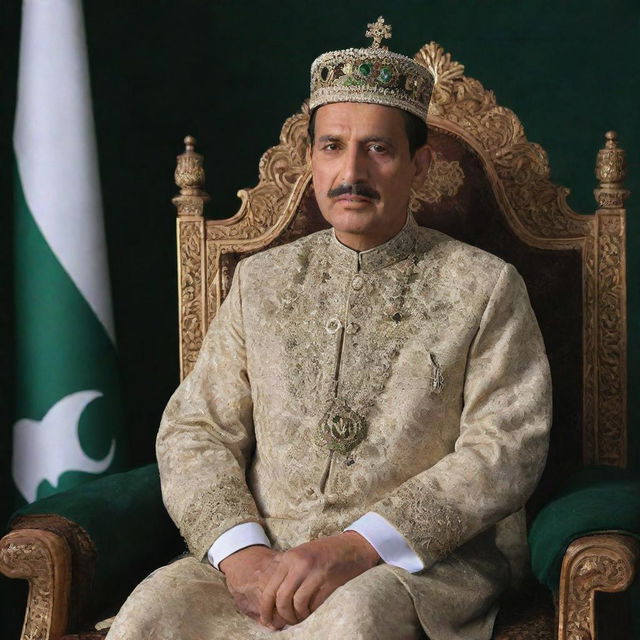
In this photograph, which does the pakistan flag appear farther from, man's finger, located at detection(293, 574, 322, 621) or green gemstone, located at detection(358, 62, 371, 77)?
man's finger, located at detection(293, 574, 322, 621)

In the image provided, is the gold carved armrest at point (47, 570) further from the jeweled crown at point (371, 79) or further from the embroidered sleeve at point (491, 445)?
the jeweled crown at point (371, 79)

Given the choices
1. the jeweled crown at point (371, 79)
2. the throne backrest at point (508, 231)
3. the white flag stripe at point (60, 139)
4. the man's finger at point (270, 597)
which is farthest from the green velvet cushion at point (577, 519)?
the white flag stripe at point (60, 139)

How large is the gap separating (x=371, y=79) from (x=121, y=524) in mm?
1110

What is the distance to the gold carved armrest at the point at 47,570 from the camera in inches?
91.2

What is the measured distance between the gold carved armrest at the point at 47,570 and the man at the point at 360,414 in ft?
0.63

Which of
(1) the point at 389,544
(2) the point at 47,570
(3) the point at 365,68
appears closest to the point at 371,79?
(3) the point at 365,68

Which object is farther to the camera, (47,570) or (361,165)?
(361,165)

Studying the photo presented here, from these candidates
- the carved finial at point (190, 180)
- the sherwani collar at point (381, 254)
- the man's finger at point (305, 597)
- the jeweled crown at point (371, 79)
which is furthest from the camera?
the carved finial at point (190, 180)

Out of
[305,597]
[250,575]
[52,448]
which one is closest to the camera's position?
[305,597]

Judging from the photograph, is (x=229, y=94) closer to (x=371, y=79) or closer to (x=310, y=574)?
(x=371, y=79)

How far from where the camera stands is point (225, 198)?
3.92 meters

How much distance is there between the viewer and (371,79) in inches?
98.5

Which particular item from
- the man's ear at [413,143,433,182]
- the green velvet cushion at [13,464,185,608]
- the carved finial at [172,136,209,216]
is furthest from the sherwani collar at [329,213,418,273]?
the green velvet cushion at [13,464,185,608]

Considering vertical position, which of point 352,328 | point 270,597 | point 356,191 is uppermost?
point 356,191
